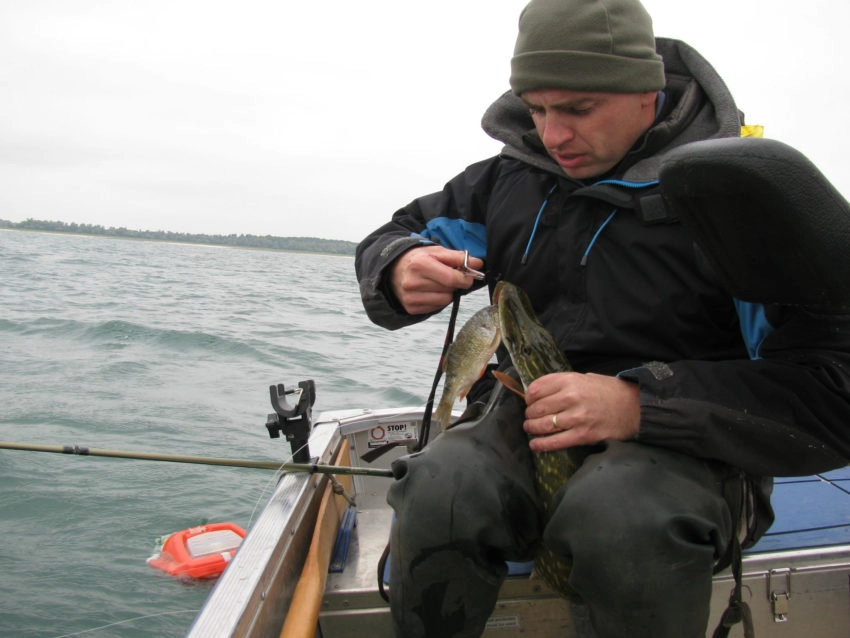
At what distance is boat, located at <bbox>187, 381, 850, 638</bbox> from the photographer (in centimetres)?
184

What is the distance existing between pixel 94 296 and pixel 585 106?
19818mm

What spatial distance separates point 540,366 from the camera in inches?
76.7

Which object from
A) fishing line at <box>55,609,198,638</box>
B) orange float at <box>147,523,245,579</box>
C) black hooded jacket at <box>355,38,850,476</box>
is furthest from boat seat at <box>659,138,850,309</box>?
fishing line at <box>55,609,198,638</box>

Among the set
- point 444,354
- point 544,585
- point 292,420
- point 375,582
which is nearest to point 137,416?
point 292,420

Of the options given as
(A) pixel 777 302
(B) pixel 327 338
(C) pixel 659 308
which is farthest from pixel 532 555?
(B) pixel 327 338

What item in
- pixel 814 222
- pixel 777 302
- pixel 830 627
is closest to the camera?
pixel 814 222

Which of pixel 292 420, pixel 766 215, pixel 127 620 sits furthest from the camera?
pixel 127 620

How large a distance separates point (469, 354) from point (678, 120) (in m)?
0.94

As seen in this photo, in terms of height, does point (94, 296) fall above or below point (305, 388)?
below

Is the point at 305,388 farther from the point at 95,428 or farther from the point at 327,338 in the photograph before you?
the point at 327,338

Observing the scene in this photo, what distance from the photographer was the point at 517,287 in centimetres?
210

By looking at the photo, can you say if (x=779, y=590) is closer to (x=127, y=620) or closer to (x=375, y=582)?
→ (x=375, y=582)

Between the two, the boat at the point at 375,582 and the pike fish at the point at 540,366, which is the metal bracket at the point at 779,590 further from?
the pike fish at the point at 540,366

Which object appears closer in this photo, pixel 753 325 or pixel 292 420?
pixel 753 325
